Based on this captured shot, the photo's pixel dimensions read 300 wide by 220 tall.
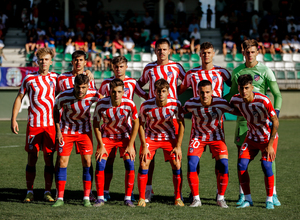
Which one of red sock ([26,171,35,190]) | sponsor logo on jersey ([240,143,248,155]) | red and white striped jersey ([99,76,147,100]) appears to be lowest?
red sock ([26,171,35,190])

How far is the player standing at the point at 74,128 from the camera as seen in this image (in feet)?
15.7

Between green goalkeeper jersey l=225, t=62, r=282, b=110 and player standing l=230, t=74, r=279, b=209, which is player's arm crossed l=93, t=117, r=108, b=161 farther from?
green goalkeeper jersey l=225, t=62, r=282, b=110

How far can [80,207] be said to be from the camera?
4.66 meters

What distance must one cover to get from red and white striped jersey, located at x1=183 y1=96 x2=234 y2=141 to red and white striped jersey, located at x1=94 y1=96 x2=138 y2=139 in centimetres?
71

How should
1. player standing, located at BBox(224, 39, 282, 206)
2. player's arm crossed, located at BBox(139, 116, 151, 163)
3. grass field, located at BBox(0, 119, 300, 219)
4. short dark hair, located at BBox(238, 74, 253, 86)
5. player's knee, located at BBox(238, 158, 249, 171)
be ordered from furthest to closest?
player standing, located at BBox(224, 39, 282, 206)
player's arm crossed, located at BBox(139, 116, 151, 163)
player's knee, located at BBox(238, 158, 249, 171)
short dark hair, located at BBox(238, 74, 253, 86)
grass field, located at BBox(0, 119, 300, 219)

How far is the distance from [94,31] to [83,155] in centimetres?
1524

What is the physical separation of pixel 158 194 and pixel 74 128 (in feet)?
4.96

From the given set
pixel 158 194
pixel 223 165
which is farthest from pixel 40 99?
pixel 223 165

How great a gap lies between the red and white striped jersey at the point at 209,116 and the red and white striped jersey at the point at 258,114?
0.54ft

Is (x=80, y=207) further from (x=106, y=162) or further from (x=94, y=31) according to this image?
(x=94, y=31)

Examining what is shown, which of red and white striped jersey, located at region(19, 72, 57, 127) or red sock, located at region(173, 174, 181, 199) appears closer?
red sock, located at region(173, 174, 181, 199)

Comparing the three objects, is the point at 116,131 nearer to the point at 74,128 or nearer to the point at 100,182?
the point at 74,128

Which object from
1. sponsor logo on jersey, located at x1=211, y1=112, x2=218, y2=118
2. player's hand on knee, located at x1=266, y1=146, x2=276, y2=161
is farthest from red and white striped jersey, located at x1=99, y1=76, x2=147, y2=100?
player's hand on knee, located at x1=266, y1=146, x2=276, y2=161

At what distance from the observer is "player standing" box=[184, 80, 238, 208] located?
472cm
